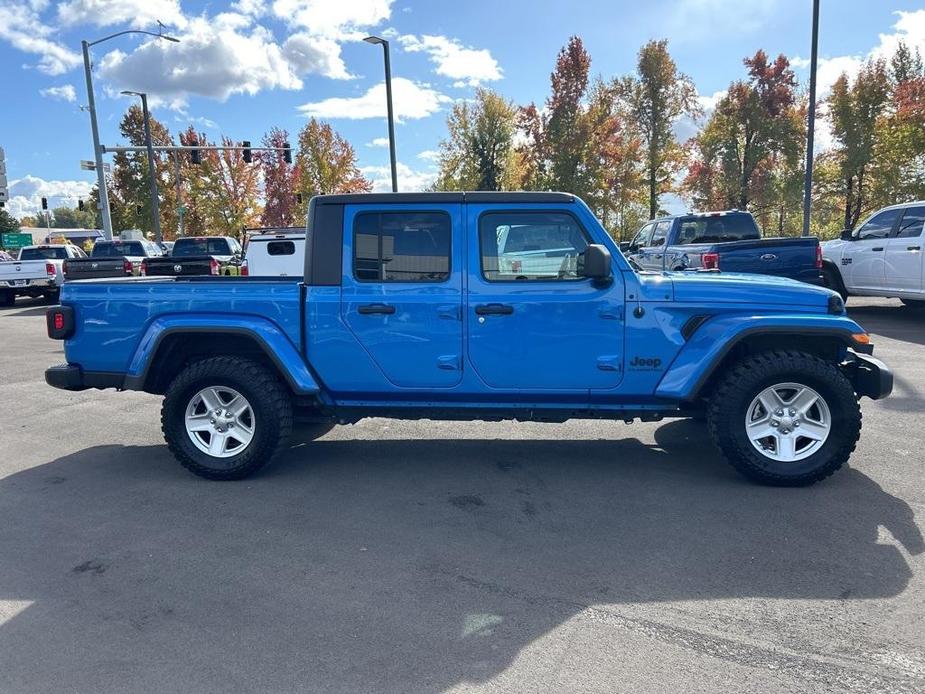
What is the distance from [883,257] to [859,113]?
1856 centimetres

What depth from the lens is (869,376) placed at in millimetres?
4523

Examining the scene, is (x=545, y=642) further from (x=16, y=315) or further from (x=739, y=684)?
(x=16, y=315)

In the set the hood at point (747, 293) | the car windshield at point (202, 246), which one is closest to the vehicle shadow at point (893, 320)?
the hood at point (747, 293)

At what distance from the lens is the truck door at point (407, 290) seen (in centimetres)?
460

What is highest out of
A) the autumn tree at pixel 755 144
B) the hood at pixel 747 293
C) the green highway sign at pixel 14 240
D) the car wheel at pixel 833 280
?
the autumn tree at pixel 755 144

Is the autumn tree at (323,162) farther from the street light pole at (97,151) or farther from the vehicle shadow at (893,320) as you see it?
the vehicle shadow at (893,320)

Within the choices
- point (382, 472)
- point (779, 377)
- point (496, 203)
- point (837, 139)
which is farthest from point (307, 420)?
point (837, 139)

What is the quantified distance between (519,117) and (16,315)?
23.2m

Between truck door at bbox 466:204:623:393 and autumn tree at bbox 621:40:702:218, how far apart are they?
29.9 meters

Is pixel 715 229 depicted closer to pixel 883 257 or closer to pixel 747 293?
pixel 883 257

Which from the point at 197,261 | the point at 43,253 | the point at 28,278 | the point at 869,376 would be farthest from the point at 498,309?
the point at 43,253

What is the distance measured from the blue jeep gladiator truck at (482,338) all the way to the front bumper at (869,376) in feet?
0.04

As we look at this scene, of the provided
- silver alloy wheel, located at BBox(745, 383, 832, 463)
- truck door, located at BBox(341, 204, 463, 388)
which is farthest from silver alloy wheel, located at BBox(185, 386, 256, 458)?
silver alloy wheel, located at BBox(745, 383, 832, 463)

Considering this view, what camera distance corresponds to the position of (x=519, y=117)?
1262 inches
